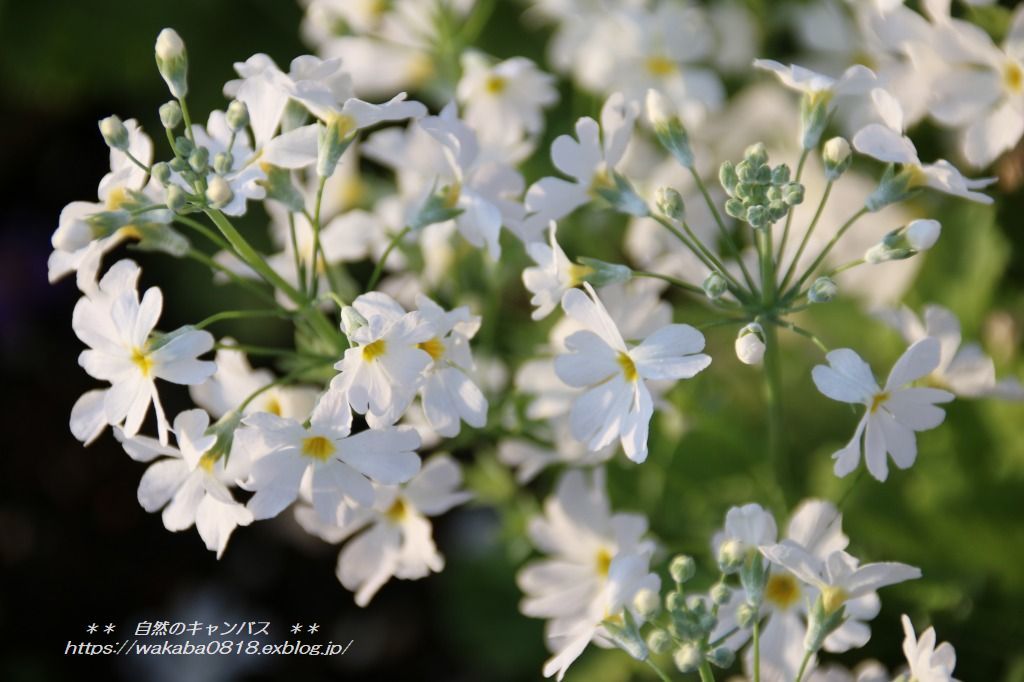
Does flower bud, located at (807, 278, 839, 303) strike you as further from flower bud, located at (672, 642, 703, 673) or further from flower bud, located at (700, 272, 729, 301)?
flower bud, located at (672, 642, 703, 673)

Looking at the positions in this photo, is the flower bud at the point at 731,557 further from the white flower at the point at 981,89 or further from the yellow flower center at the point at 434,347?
the white flower at the point at 981,89

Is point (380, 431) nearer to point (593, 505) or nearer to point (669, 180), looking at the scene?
point (593, 505)

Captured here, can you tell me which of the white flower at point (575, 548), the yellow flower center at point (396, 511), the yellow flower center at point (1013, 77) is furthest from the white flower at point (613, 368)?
the yellow flower center at point (1013, 77)

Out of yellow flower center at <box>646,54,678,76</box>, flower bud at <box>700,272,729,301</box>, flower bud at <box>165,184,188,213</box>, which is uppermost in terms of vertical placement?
flower bud at <box>165,184,188,213</box>

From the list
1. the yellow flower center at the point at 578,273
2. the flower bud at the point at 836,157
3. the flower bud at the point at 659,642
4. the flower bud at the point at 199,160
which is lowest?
the flower bud at the point at 659,642

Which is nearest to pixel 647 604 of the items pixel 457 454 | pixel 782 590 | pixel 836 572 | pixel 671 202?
pixel 836 572

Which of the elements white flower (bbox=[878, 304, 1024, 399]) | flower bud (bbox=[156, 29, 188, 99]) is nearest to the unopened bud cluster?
white flower (bbox=[878, 304, 1024, 399])

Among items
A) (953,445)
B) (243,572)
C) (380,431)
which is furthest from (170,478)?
(243,572)
